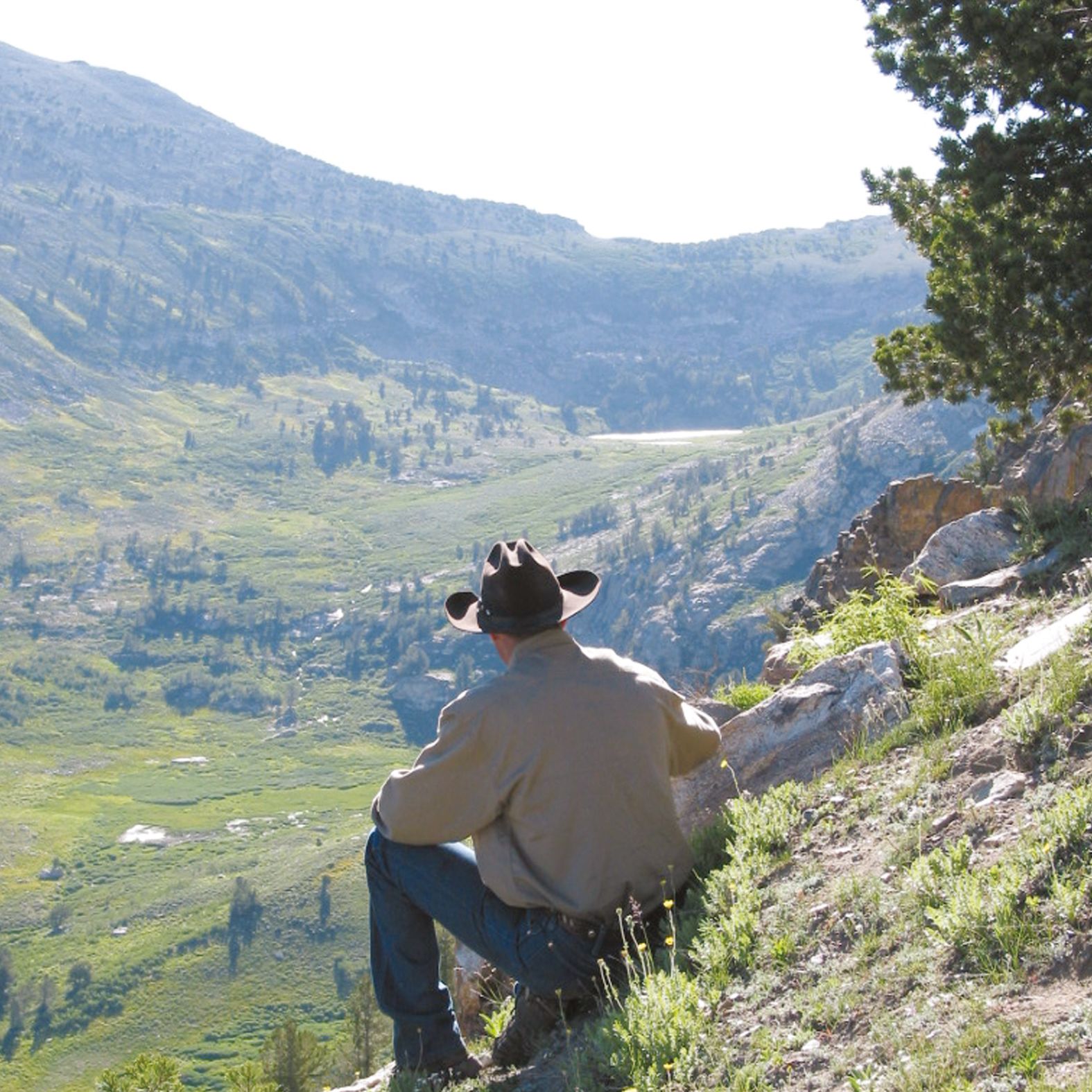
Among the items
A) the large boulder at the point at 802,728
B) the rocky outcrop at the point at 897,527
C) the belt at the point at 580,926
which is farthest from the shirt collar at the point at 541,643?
the rocky outcrop at the point at 897,527

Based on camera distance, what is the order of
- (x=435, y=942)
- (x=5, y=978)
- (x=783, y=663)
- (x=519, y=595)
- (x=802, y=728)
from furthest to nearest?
(x=5, y=978)
(x=783, y=663)
(x=802, y=728)
(x=435, y=942)
(x=519, y=595)

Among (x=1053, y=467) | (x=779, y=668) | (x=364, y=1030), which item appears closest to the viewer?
(x=779, y=668)

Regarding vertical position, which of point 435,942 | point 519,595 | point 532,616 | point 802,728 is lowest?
point 435,942

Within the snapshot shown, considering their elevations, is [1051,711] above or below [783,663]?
above

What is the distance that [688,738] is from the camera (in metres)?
6.93

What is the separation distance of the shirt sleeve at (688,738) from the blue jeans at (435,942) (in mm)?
1183

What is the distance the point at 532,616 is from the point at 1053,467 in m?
14.6

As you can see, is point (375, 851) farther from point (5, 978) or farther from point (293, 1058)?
point (5, 978)

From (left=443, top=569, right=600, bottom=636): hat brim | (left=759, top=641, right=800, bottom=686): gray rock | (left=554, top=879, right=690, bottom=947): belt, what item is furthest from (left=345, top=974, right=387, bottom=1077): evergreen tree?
(left=554, top=879, right=690, bottom=947): belt

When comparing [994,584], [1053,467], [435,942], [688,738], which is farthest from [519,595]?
[1053,467]

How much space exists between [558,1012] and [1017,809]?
254cm

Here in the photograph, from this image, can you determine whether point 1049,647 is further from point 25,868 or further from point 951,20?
point 25,868

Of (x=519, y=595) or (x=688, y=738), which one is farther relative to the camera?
(x=688, y=738)

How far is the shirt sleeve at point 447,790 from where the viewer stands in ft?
20.4
